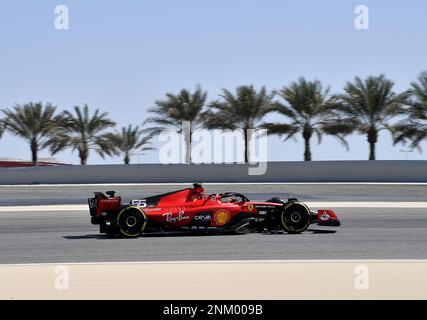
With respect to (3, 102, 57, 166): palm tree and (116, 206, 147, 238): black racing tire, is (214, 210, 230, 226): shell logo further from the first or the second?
(3, 102, 57, 166): palm tree

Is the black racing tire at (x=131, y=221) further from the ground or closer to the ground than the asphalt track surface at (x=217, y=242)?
further from the ground

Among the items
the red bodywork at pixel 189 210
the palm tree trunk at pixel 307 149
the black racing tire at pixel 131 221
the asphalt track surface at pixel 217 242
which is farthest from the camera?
the palm tree trunk at pixel 307 149

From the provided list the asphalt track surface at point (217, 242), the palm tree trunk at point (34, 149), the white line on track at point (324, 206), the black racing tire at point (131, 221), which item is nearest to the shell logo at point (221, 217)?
the asphalt track surface at point (217, 242)

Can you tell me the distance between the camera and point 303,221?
51.0 feet

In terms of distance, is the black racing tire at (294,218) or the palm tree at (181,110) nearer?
the black racing tire at (294,218)

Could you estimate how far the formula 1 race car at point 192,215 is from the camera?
15.3m

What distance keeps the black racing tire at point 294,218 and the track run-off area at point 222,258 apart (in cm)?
28

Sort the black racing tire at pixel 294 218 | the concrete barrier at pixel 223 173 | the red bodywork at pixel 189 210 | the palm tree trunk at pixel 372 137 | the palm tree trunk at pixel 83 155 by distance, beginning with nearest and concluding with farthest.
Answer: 1. the red bodywork at pixel 189 210
2. the black racing tire at pixel 294 218
3. the concrete barrier at pixel 223 173
4. the palm tree trunk at pixel 372 137
5. the palm tree trunk at pixel 83 155

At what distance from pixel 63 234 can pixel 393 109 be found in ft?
98.0

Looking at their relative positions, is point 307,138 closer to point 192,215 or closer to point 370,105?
point 370,105

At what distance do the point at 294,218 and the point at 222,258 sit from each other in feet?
11.9

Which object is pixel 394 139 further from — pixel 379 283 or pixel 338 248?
pixel 379 283

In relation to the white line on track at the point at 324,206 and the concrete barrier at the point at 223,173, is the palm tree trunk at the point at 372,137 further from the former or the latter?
the white line on track at the point at 324,206
